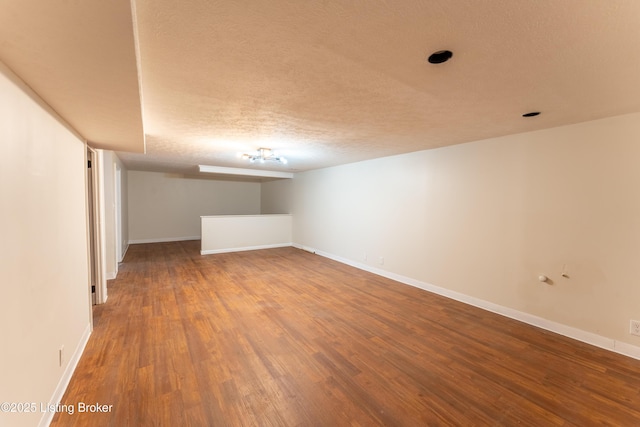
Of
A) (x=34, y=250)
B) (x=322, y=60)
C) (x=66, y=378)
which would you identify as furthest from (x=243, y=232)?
(x=322, y=60)

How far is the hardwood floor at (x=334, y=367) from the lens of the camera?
5.41 ft

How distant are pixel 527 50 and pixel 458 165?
94.2 inches

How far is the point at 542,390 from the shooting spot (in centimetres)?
188

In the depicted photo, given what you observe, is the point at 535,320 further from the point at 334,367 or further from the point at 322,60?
the point at 322,60

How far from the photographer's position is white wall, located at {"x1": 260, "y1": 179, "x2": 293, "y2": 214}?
26.5ft

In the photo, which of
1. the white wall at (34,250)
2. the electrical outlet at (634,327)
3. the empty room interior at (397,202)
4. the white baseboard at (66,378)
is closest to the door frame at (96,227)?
the empty room interior at (397,202)

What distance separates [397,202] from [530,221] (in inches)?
73.4

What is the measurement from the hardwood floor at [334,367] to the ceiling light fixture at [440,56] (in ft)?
7.11

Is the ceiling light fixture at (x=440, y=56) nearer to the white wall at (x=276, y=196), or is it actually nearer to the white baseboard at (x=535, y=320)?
the white baseboard at (x=535, y=320)

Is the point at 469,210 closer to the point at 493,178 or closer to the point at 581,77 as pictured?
the point at 493,178

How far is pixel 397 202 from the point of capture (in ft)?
14.5

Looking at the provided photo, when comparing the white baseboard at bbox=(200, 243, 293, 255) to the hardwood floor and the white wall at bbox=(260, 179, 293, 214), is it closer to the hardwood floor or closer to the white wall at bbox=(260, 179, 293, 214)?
the white wall at bbox=(260, 179, 293, 214)

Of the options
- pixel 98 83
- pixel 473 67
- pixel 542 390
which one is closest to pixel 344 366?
pixel 542 390

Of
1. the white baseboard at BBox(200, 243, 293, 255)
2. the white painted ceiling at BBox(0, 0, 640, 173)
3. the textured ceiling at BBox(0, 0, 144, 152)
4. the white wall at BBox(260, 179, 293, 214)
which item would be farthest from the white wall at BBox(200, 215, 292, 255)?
the textured ceiling at BBox(0, 0, 144, 152)
